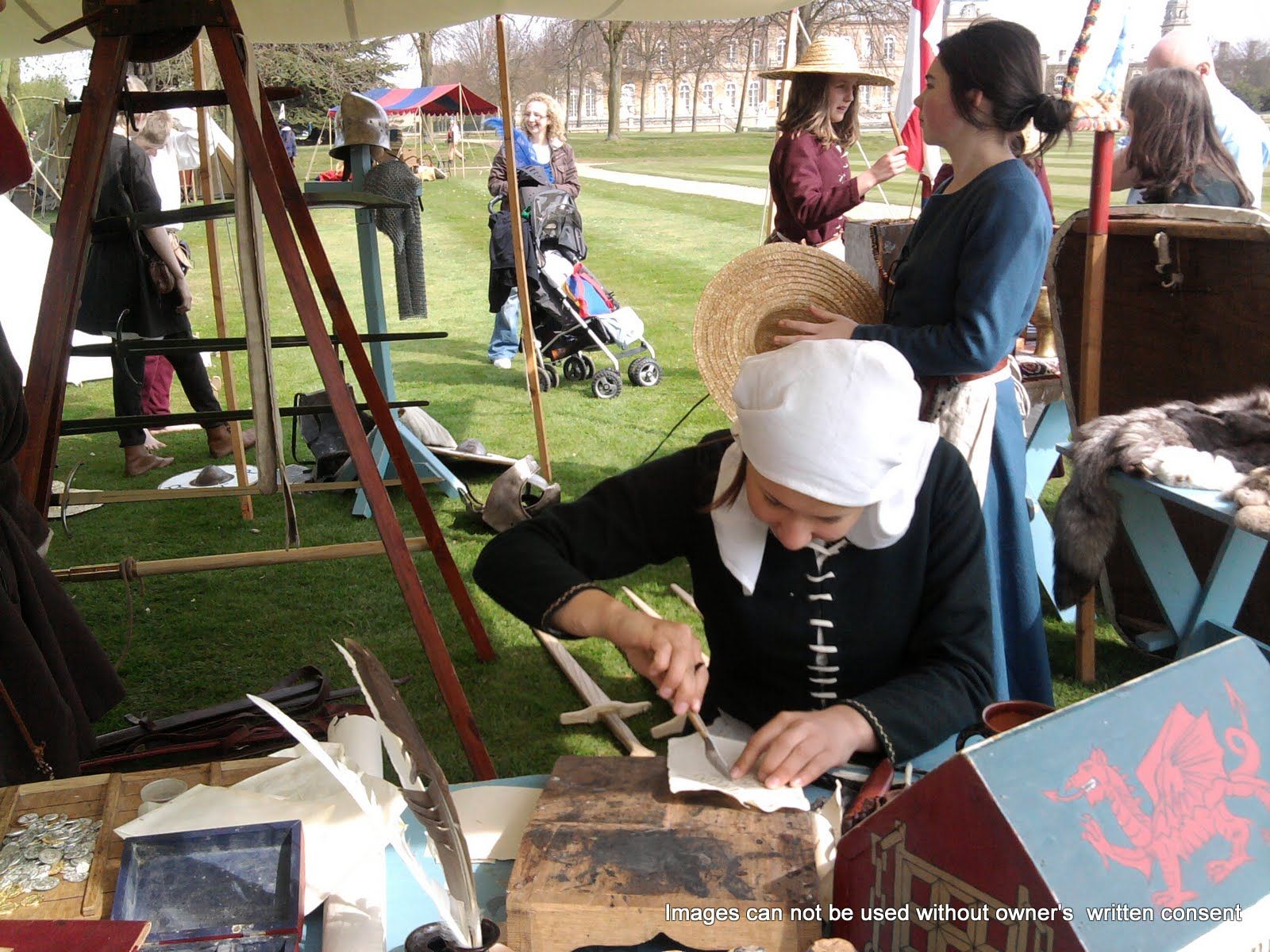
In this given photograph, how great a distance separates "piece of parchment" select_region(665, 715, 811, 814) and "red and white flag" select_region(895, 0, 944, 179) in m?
3.64

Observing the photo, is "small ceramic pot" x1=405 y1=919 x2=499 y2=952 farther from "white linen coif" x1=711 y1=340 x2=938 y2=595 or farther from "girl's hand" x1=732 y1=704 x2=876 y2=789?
"white linen coif" x1=711 y1=340 x2=938 y2=595

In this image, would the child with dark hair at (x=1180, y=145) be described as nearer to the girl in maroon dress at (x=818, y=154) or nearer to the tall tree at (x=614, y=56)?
the girl in maroon dress at (x=818, y=154)

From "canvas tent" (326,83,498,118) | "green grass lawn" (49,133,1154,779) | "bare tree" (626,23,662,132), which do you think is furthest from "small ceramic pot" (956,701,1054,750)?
"bare tree" (626,23,662,132)

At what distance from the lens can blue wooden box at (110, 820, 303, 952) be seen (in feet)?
3.27

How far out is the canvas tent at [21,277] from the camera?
6.64m

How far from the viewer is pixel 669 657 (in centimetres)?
129

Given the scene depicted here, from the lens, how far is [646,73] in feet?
130

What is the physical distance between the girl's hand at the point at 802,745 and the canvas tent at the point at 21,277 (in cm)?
655

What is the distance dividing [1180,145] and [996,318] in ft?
6.08

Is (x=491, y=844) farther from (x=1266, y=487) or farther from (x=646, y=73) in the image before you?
(x=646, y=73)

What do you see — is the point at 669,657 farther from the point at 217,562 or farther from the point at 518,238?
the point at 518,238

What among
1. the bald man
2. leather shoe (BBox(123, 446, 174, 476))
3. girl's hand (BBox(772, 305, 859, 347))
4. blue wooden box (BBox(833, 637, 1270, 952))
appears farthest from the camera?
leather shoe (BBox(123, 446, 174, 476))

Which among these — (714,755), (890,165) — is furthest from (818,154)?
(714,755)

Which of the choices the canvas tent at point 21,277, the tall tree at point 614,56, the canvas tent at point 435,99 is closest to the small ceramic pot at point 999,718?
the canvas tent at point 21,277
